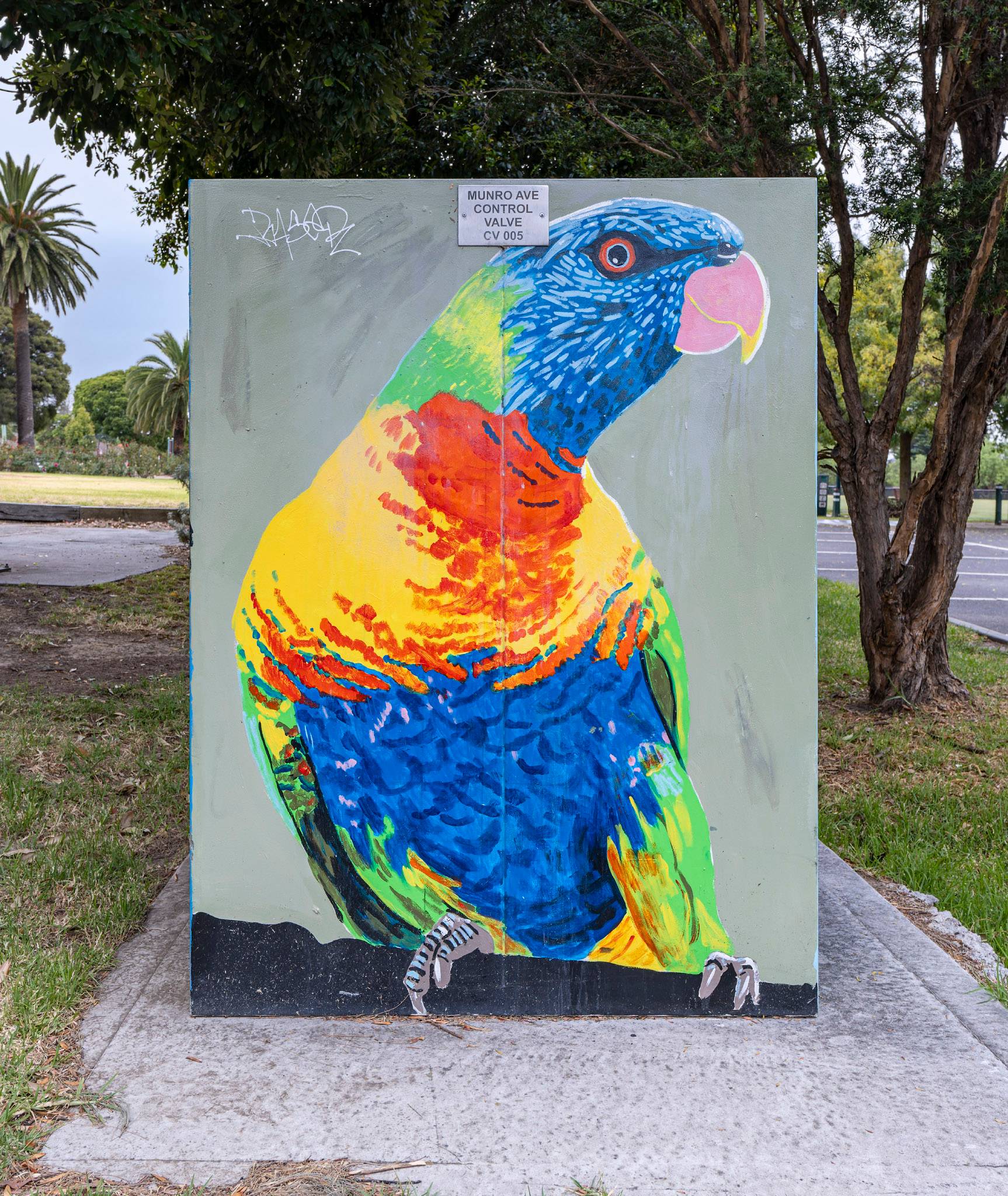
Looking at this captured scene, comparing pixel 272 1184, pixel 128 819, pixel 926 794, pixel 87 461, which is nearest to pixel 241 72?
pixel 128 819

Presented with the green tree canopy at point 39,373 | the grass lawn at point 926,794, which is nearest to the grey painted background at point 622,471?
the grass lawn at point 926,794

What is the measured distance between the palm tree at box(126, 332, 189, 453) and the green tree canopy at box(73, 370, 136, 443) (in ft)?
101

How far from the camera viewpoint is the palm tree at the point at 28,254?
40.6m

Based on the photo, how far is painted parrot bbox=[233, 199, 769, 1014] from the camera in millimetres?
2770

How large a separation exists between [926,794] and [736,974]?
258 centimetres

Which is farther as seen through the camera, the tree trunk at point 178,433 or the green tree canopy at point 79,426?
the green tree canopy at point 79,426

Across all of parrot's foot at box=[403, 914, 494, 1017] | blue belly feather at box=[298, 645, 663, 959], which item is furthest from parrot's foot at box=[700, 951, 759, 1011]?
parrot's foot at box=[403, 914, 494, 1017]

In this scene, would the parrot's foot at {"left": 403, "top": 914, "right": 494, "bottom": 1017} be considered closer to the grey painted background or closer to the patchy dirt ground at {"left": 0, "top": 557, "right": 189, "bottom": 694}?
the grey painted background

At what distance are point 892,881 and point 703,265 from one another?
8.56ft

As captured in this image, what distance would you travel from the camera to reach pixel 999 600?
13.0 metres

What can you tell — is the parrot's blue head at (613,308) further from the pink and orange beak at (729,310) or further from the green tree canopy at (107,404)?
the green tree canopy at (107,404)

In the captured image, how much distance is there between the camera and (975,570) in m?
16.4

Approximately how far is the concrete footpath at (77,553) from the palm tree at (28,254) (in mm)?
24290

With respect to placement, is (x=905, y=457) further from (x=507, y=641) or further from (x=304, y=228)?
(x=304, y=228)
